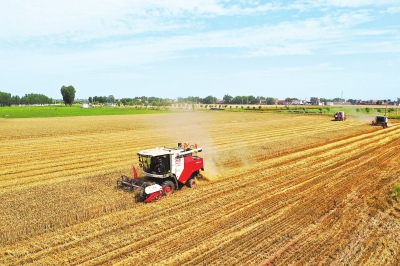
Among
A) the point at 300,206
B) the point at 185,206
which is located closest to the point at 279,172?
the point at 300,206

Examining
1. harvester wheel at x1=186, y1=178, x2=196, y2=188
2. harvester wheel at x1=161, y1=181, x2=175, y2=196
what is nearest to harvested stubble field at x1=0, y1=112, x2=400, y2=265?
harvester wheel at x1=161, y1=181, x2=175, y2=196

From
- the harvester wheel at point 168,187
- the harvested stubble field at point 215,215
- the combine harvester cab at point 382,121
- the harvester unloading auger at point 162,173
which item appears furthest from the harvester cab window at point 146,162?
the combine harvester cab at point 382,121

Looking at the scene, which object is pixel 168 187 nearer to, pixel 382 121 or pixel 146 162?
pixel 146 162

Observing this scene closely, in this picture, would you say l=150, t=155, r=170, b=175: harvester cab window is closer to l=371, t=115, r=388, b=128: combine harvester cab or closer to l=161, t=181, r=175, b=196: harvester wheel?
l=161, t=181, r=175, b=196: harvester wheel

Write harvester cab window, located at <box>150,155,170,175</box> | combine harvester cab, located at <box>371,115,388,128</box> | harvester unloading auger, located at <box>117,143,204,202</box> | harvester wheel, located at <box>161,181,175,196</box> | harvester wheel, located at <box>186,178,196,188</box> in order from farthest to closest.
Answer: combine harvester cab, located at <box>371,115,388,128</box> < harvester wheel, located at <box>186,178,196,188</box> < harvester cab window, located at <box>150,155,170,175</box> < harvester wheel, located at <box>161,181,175,196</box> < harvester unloading auger, located at <box>117,143,204,202</box>

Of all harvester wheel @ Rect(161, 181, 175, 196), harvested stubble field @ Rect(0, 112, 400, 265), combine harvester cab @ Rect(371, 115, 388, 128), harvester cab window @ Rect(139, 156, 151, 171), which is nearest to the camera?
harvested stubble field @ Rect(0, 112, 400, 265)

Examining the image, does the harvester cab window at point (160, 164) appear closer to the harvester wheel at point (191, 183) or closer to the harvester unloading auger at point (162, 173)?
the harvester unloading auger at point (162, 173)

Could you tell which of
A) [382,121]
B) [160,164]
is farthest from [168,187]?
[382,121]

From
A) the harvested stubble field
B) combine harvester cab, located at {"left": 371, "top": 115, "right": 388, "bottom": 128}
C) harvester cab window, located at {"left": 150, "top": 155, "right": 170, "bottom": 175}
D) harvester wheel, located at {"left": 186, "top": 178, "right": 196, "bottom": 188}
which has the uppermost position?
harvester cab window, located at {"left": 150, "top": 155, "right": 170, "bottom": 175}

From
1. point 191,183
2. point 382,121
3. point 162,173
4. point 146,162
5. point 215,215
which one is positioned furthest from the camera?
point 382,121
